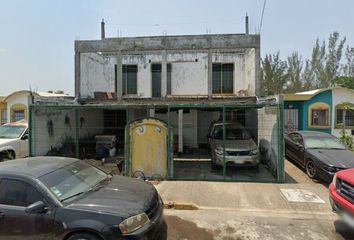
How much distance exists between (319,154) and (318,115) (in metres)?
7.78

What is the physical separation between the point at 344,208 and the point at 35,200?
5116mm

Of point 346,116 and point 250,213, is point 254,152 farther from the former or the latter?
point 346,116

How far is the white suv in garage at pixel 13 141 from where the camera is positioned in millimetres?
11633

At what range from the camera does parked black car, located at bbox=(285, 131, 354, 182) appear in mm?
8625

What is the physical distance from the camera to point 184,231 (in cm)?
582

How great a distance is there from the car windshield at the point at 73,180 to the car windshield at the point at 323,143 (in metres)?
7.82

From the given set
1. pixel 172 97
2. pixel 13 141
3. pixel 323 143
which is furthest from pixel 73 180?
pixel 172 97

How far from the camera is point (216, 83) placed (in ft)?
57.5

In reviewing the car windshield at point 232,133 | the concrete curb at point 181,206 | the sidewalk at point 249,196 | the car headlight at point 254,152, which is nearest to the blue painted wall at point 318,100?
the car windshield at point 232,133

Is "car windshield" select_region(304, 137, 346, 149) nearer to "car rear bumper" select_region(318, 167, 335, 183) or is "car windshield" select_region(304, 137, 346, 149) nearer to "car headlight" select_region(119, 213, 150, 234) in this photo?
"car rear bumper" select_region(318, 167, 335, 183)

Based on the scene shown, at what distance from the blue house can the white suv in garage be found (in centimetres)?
1324

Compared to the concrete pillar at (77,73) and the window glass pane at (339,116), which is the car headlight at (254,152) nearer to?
the concrete pillar at (77,73)

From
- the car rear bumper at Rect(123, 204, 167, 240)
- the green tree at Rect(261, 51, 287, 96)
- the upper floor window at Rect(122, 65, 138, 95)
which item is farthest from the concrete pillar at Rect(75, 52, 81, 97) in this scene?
the green tree at Rect(261, 51, 287, 96)

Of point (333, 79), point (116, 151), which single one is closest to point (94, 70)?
point (116, 151)
